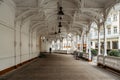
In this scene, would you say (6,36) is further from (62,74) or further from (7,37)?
(62,74)

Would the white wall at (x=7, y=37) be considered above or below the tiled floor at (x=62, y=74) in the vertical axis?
above

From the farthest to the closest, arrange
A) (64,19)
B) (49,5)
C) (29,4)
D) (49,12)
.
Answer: (64,19), (49,12), (49,5), (29,4)

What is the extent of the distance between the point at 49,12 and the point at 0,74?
9.01m

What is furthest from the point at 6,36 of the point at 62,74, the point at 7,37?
the point at 62,74

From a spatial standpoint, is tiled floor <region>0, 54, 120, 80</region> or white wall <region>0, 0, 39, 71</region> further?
white wall <region>0, 0, 39, 71</region>

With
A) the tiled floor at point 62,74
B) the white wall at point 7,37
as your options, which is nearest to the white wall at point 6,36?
the white wall at point 7,37

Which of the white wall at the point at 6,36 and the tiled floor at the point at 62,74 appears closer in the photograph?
the tiled floor at the point at 62,74

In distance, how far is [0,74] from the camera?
1015cm

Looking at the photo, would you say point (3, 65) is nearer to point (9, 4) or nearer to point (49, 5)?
point (9, 4)

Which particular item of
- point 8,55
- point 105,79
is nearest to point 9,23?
point 8,55

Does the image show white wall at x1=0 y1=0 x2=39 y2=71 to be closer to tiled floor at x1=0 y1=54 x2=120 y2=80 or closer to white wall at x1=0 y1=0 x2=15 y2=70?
white wall at x1=0 y1=0 x2=15 y2=70

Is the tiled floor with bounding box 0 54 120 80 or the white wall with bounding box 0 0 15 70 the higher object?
the white wall with bounding box 0 0 15 70

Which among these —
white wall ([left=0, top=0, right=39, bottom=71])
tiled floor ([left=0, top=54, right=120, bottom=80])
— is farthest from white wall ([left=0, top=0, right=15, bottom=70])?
tiled floor ([left=0, top=54, right=120, bottom=80])

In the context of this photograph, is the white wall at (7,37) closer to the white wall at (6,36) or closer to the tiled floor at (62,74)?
the white wall at (6,36)
